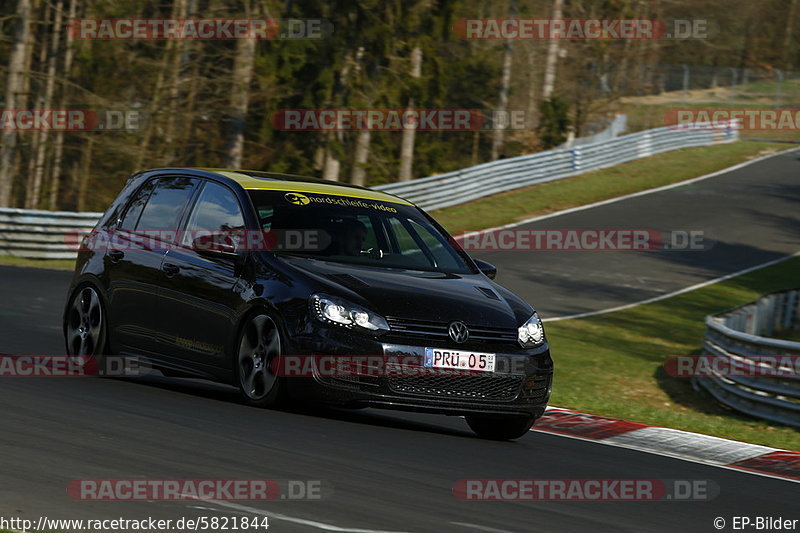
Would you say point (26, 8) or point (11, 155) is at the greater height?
point (26, 8)

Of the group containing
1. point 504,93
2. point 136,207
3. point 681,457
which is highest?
point 504,93

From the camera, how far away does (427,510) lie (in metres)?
5.87

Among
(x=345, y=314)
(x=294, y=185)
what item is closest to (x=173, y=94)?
(x=294, y=185)

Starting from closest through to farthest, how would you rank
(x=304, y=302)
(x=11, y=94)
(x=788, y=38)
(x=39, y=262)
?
(x=304, y=302)
(x=39, y=262)
(x=11, y=94)
(x=788, y=38)

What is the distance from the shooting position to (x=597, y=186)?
1426 inches

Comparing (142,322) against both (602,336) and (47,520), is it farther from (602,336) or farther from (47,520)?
(602,336)

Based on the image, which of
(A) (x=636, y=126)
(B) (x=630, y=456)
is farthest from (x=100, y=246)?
(A) (x=636, y=126)

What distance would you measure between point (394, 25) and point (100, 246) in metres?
27.8

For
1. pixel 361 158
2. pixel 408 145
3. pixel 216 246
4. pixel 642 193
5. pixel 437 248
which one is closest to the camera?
pixel 216 246

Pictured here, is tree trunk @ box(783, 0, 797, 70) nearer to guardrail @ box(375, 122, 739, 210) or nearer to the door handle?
guardrail @ box(375, 122, 739, 210)

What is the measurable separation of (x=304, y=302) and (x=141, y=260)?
1977 mm

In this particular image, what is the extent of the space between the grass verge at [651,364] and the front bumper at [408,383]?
3251 millimetres

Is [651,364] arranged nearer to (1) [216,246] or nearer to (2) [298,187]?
(2) [298,187]

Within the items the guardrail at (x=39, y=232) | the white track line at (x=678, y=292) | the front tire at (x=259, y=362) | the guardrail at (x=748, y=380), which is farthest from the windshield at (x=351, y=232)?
the guardrail at (x=39, y=232)
